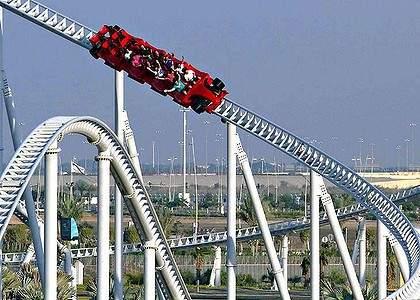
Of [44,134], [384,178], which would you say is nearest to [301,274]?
[44,134]

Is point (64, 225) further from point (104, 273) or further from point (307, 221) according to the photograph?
point (104, 273)

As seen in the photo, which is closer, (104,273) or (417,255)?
(104,273)

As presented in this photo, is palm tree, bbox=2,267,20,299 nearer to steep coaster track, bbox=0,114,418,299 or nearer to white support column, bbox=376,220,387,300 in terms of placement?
steep coaster track, bbox=0,114,418,299

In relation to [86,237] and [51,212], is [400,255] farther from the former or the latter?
[86,237]

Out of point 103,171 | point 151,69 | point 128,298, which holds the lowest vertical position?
point 128,298

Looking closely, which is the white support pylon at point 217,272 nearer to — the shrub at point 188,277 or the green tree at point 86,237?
the shrub at point 188,277

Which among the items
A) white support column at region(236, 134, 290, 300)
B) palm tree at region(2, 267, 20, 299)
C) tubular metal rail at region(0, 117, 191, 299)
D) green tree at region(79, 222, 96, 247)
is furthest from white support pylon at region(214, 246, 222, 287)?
tubular metal rail at region(0, 117, 191, 299)
